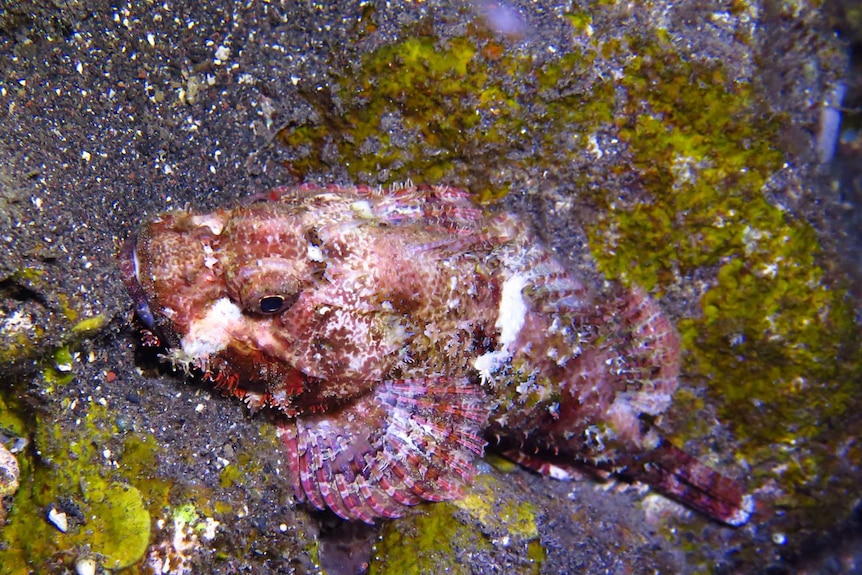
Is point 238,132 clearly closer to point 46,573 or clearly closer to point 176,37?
point 176,37

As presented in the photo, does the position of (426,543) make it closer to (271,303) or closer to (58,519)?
(271,303)

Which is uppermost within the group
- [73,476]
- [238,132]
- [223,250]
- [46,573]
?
[238,132]

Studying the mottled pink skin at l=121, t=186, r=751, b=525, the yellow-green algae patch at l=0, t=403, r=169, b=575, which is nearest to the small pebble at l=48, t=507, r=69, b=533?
the yellow-green algae patch at l=0, t=403, r=169, b=575

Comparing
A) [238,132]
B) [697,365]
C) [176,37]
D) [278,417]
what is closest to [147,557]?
[278,417]

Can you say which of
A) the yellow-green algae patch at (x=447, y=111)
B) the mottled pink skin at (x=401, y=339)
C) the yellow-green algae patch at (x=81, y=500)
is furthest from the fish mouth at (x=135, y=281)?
the yellow-green algae patch at (x=447, y=111)

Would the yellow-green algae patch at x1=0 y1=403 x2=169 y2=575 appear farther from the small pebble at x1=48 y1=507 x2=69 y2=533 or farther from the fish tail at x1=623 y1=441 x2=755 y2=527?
the fish tail at x1=623 y1=441 x2=755 y2=527

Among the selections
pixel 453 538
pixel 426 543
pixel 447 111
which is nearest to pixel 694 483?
pixel 453 538

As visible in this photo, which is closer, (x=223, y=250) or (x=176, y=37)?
(x=223, y=250)
